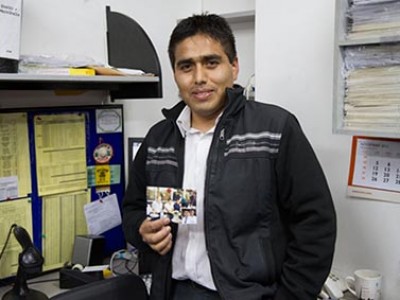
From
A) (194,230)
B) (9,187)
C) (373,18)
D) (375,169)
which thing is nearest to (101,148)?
(9,187)

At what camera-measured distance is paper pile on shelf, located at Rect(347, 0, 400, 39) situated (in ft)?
4.00

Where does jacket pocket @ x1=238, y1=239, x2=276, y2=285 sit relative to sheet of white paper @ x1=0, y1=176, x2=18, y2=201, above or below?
below

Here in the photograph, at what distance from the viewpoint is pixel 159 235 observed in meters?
1.26

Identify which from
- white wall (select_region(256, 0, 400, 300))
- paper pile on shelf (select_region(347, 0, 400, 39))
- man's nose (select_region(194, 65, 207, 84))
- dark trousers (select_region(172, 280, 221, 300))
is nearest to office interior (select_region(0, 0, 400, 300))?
white wall (select_region(256, 0, 400, 300))

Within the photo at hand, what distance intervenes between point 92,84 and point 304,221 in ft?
3.73

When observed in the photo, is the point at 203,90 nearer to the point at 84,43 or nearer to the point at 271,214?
the point at 271,214

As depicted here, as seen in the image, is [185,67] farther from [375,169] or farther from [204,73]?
[375,169]

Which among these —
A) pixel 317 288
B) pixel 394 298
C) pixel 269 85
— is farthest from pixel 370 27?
pixel 394 298

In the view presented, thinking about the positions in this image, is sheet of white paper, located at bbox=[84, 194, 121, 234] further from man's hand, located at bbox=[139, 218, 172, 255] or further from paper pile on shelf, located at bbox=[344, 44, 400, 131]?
paper pile on shelf, located at bbox=[344, 44, 400, 131]

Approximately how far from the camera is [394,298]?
1524 millimetres

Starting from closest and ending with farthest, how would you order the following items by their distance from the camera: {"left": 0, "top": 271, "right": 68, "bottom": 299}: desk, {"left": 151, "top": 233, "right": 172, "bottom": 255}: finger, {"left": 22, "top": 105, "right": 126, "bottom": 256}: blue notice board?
1. {"left": 151, "top": 233, "right": 172, "bottom": 255}: finger
2. {"left": 0, "top": 271, "right": 68, "bottom": 299}: desk
3. {"left": 22, "top": 105, "right": 126, "bottom": 256}: blue notice board

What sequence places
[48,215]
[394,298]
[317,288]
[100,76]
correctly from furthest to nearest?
[48,215]
[100,76]
[394,298]
[317,288]

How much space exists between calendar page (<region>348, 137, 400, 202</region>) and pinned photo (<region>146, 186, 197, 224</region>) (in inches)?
25.5

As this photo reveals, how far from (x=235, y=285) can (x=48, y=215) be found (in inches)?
40.2
